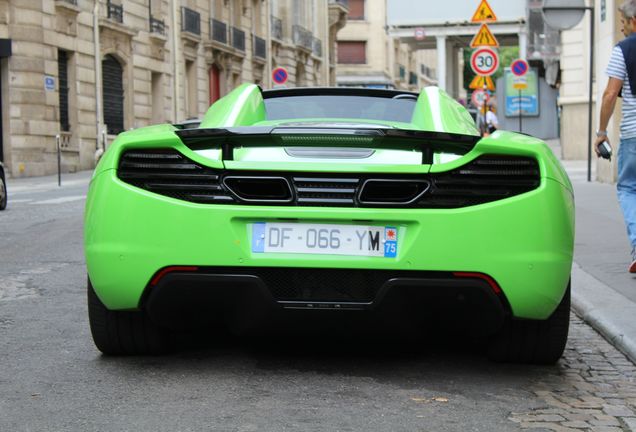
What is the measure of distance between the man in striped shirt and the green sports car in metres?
3.02

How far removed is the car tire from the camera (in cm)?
466

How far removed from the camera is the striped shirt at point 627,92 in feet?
24.1

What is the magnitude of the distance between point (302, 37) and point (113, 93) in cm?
2239

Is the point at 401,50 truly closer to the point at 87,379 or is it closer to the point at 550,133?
the point at 550,133

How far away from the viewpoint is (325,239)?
167 inches

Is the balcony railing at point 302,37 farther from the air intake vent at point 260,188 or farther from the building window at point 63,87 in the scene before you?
the air intake vent at point 260,188

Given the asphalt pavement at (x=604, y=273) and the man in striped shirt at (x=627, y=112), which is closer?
the asphalt pavement at (x=604, y=273)

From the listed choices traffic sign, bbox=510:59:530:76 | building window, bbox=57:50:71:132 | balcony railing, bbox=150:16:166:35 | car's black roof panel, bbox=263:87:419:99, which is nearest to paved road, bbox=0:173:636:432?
car's black roof panel, bbox=263:87:419:99

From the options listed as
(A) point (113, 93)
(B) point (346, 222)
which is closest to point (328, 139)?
(B) point (346, 222)

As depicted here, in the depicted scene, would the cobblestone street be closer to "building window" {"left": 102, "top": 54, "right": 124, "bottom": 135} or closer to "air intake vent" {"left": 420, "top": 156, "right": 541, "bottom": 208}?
"air intake vent" {"left": 420, "top": 156, "right": 541, "bottom": 208}

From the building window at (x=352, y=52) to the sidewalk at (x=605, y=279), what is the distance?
6461cm

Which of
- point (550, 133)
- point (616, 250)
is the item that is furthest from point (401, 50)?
point (616, 250)

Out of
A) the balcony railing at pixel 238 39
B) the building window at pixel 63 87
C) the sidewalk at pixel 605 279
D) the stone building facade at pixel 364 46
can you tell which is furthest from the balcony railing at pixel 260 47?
the sidewalk at pixel 605 279

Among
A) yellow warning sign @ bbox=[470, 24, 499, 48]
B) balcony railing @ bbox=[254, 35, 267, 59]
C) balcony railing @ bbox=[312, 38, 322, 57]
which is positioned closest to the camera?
yellow warning sign @ bbox=[470, 24, 499, 48]
